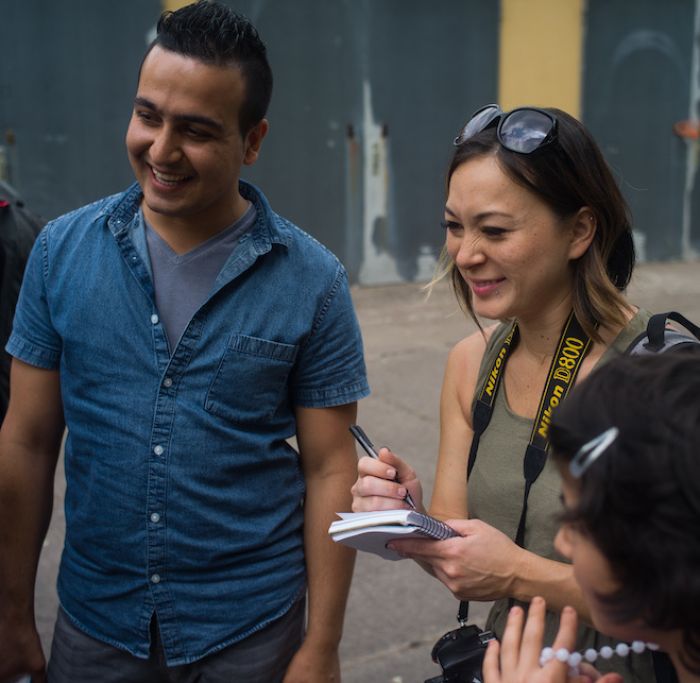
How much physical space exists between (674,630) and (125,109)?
358 inches

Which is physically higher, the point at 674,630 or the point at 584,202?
the point at 584,202

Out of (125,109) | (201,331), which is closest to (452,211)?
(201,331)

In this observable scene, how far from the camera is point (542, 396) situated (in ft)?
6.93

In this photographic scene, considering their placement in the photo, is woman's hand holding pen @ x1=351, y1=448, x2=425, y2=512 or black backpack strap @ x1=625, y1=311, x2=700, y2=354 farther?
woman's hand holding pen @ x1=351, y1=448, x2=425, y2=512

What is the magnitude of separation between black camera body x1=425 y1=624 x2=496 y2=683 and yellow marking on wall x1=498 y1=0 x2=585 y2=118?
10.1 meters

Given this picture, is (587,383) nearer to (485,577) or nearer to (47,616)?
(485,577)

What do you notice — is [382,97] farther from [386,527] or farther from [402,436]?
[386,527]

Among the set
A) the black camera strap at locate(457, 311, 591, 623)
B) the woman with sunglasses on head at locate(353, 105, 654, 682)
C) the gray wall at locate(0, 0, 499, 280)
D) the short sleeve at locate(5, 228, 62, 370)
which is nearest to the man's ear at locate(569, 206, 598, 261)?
the woman with sunglasses on head at locate(353, 105, 654, 682)

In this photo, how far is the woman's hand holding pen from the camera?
6.97 ft

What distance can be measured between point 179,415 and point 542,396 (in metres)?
0.82

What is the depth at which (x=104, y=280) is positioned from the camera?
2363 millimetres

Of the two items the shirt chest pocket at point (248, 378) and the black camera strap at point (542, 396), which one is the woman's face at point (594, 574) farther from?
the shirt chest pocket at point (248, 378)

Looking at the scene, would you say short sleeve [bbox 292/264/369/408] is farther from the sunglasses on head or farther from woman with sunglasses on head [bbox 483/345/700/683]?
woman with sunglasses on head [bbox 483/345/700/683]

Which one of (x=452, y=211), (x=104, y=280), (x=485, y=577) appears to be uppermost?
(x=452, y=211)
